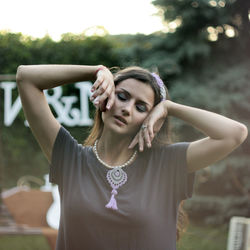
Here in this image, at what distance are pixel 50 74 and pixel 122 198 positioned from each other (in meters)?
0.54

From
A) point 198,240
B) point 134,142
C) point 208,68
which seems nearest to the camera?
point 134,142

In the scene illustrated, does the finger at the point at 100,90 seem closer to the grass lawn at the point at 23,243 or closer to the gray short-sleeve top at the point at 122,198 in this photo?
the gray short-sleeve top at the point at 122,198

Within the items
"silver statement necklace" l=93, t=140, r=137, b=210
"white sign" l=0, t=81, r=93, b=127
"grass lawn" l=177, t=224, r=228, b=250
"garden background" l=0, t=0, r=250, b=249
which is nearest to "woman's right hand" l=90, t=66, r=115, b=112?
"silver statement necklace" l=93, t=140, r=137, b=210

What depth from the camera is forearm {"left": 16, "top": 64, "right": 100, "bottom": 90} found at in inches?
63.3

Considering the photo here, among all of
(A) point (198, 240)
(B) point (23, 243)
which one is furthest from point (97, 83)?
(B) point (23, 243)

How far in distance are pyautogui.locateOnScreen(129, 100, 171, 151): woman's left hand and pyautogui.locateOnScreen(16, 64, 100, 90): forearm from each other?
0.91 ft

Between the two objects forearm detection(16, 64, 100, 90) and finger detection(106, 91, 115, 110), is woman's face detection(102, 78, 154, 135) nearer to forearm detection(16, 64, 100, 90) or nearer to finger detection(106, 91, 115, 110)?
finger detection(106, 91, 115, 110)

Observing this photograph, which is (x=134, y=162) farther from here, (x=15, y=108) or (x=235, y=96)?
(x=15, y=108)

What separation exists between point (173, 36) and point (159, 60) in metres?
0.43

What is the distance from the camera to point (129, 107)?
1.59 m

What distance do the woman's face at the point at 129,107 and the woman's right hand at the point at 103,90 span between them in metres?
0.05

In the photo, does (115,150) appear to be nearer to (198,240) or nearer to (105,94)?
(105,94)

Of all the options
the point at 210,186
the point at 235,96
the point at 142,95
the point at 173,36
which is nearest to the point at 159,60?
the point at 173,36

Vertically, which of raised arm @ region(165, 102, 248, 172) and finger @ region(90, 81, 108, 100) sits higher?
finger @ region(90, 81, 108, 100)
